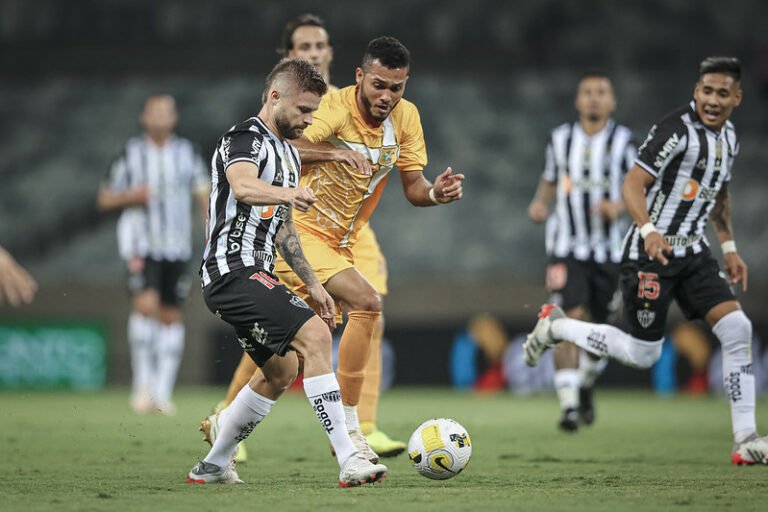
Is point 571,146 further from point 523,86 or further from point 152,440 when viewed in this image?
point 523,86

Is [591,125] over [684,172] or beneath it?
over

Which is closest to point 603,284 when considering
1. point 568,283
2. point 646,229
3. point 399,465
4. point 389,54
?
point 568,283

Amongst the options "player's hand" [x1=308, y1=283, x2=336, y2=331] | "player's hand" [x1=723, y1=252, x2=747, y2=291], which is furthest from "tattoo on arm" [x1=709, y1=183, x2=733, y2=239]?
"player's hand" [x1=308, y1=283, x2=336, y2=331]

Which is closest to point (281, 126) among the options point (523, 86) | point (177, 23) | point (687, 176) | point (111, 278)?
point (687, 176)

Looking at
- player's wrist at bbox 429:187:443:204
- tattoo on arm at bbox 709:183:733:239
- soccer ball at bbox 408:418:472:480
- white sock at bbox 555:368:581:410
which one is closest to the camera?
soccer ball at bbox 408:418:472:480

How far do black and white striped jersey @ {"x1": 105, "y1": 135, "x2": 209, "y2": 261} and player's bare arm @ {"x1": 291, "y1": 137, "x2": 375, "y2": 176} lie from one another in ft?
18.1

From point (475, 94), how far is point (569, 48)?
169 centimetres

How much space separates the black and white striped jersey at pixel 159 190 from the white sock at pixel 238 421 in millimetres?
6145

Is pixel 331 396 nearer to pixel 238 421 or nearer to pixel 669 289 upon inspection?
pixel 238 421

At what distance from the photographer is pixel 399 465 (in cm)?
642

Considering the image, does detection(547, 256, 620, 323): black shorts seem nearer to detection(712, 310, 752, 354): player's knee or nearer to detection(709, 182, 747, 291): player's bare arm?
detection(709, 182, 747, 291): player's bare arm

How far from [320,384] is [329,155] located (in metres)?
1.37

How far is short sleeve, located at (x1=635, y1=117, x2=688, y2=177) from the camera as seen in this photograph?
6.61m

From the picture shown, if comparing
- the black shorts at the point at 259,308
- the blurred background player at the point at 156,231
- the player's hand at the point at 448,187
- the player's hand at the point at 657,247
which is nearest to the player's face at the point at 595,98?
the player's hand at the point at 657,247
